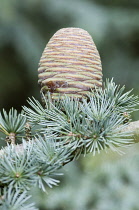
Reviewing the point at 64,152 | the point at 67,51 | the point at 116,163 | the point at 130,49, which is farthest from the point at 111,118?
the point at 130,49

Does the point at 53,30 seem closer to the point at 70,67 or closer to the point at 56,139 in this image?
the point at 70,67

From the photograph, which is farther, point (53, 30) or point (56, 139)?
point (53, 30)

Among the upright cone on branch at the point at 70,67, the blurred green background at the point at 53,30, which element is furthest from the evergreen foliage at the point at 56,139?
the blurred green background at the point at 53,30

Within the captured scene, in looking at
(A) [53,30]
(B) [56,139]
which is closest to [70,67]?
(B) [56,139]

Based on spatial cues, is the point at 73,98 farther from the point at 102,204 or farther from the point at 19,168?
the point at 102,204

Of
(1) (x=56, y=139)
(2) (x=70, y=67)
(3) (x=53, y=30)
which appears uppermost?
(3) (x=53, y=30)

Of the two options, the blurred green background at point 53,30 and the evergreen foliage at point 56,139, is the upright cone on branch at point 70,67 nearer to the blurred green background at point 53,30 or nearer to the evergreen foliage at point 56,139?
the evergreen foliage at point 56,139

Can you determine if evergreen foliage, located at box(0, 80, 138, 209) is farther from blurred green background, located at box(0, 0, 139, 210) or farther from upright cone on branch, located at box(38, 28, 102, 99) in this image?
blurred green background, located at box(0, 0, 139, 210)

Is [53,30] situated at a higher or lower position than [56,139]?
higher
